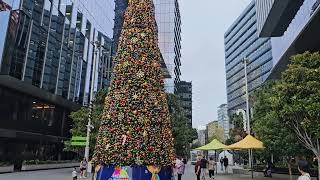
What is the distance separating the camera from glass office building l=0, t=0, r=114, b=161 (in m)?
34.4

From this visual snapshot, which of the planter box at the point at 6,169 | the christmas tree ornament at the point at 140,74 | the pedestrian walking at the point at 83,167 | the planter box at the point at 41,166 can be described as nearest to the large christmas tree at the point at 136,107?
the christmas tree ornament at the point at 140,74

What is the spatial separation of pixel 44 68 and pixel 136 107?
32.3m

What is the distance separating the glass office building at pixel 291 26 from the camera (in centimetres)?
2891

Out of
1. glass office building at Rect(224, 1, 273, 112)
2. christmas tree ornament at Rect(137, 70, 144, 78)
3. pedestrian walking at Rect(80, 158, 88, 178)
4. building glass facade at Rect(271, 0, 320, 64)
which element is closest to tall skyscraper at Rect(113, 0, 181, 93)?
glass office building at Rect(224, 1, 273, 112)

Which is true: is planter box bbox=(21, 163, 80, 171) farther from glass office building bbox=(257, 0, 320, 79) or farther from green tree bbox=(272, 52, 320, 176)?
glass office building bbox=(257, 0, 320, 79)

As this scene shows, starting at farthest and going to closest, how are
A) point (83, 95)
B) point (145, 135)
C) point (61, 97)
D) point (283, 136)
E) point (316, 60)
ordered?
point (83, 95)
point (61, 97)
point (283, 136)
point (316, 60)
point (145, 135)

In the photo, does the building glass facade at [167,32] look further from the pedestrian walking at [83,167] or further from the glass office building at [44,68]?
the pedestrian walking at [83,167]

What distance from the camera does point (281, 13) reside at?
3594 cm

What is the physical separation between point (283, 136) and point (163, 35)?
174 ft

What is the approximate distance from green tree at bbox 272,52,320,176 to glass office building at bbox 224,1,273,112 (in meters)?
76.4

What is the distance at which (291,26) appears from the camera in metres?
35.2

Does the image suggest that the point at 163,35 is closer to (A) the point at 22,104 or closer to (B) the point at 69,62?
(B) the point at 69,62

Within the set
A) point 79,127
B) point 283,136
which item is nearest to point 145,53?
point 283,136

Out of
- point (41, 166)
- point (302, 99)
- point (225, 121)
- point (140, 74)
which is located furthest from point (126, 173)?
point (225, 121)
